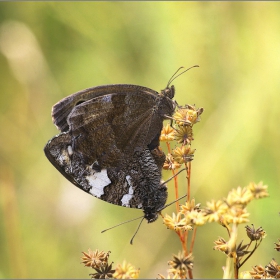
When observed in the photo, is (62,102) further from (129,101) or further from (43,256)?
(43,256)

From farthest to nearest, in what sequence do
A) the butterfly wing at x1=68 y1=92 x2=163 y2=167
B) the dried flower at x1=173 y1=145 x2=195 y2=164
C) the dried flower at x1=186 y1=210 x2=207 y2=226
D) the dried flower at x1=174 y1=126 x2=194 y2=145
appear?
1. the butterfly wing at x1=68 y1=92 x2=163 y2=167
2. the dried flower at x1=174 y1=126 x2=194 y2=145
3. the dried flower at x1=173 y1=145 x2=195 y2=164
4. the dried flower at x1=186 y1=210 x2=207 y2=226

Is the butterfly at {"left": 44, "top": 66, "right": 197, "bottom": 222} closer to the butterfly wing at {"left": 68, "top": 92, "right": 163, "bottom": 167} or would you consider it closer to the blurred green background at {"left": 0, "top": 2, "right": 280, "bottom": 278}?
the butterfly wing at {"left": 68, "top": 92, "right": 163, "bottom": 167}

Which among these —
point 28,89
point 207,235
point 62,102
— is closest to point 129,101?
point 62,102

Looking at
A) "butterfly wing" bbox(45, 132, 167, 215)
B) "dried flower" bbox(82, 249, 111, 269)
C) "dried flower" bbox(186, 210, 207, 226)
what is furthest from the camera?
"butterfly wing" bbox(45, 132, 167, 215)

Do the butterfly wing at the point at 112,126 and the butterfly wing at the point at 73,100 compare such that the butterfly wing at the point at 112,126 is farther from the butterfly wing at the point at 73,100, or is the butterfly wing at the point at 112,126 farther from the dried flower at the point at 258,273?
the dried flower at the point at 258,273

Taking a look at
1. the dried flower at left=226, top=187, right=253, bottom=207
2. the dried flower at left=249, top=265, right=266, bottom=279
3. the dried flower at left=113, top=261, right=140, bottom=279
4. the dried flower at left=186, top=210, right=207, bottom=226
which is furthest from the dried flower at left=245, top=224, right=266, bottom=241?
the dried flower at left=113, top=261, right=140, bottom=279

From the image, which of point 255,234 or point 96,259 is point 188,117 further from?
point 96,259

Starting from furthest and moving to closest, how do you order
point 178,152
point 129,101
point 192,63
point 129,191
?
point 192,63, point 129,101, point 129,191, point 178,152
